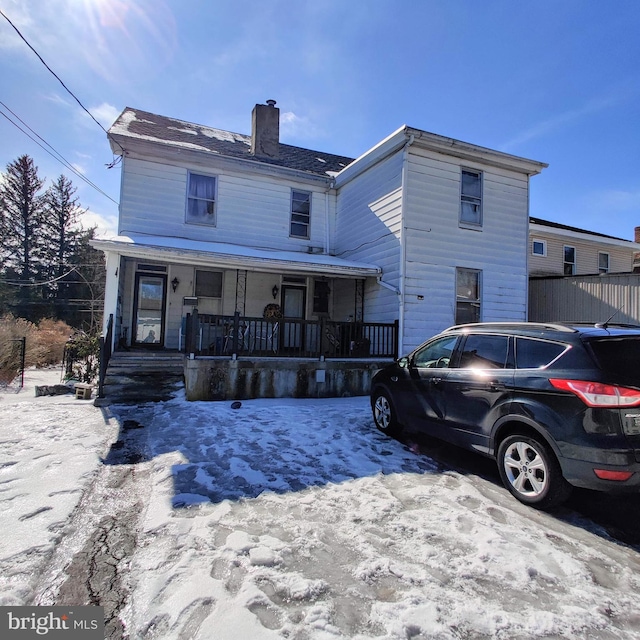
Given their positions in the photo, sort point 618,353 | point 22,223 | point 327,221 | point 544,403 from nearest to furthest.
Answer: point 618,353 < point 544,403 < point 327,221 < point 22,223

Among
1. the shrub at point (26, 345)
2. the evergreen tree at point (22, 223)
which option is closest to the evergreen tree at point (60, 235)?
the evergreen tree at point (22, 223)

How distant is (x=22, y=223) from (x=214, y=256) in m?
33.7

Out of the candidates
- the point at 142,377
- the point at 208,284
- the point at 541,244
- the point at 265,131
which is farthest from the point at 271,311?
the point at 541,244

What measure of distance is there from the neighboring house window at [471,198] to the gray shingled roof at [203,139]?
4.38 meters

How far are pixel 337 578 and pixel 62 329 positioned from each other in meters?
20.5

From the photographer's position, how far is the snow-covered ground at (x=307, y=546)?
2.04m

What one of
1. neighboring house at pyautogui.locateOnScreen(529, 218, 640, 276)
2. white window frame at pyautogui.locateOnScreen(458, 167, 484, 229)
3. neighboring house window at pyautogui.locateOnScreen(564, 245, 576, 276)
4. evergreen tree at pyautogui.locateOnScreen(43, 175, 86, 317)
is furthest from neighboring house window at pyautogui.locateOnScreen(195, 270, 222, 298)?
evergreen tree at pyautogui.locateOnScreen(43, 175, 86, 317)

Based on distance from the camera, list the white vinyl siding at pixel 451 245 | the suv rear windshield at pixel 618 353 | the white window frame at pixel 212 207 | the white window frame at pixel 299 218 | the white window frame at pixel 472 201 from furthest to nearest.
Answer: the white window frame at pixel 299 218 → the white window frame at pixel 212 207 → the white window frame at pixel 472 201 → the white vinyl siding at pixel 451 245 → the suv rear windshield at pixel 618 353

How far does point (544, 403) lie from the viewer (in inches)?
129

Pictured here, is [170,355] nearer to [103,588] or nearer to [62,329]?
[103,588]

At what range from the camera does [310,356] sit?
8.76 metres

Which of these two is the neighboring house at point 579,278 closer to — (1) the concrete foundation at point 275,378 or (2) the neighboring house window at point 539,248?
(2) the neighboring house window at point 539,248

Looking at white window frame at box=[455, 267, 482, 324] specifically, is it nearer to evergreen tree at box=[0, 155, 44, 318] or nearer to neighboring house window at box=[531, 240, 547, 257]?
neighboring house window at box=[531, 240, 547, 257]

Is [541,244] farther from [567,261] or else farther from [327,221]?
[327,221]
